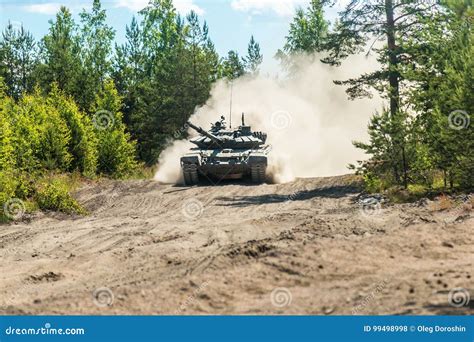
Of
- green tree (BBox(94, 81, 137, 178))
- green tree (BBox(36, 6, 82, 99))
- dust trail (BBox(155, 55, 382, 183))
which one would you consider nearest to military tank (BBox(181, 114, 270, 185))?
dust trail (BBox(155, 55, 382, 183))

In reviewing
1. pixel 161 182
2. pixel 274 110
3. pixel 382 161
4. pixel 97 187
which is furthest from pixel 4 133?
pixel 274 110

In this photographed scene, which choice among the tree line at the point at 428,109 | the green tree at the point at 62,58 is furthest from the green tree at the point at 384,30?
the green tree at the point at 62,58

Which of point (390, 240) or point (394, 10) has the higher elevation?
point (394, 10)

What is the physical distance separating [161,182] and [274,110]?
9.69 meters

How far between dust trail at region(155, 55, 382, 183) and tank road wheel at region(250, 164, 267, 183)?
1397 mm

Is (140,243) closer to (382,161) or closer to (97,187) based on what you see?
(382,161)

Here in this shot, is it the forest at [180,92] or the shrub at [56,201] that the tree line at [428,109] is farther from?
the shrub at [56,201]

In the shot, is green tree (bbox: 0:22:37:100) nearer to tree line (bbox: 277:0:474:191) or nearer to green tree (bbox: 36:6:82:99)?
green tree (bbox: 36:6:82:99)

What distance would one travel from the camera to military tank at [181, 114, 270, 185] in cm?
2461

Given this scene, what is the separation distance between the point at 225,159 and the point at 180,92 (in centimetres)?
1845

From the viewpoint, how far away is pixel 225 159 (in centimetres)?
2497

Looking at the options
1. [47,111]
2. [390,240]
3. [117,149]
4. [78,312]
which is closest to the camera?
[78,312]

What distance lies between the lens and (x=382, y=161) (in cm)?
2017

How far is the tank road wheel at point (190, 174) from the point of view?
24.8m
